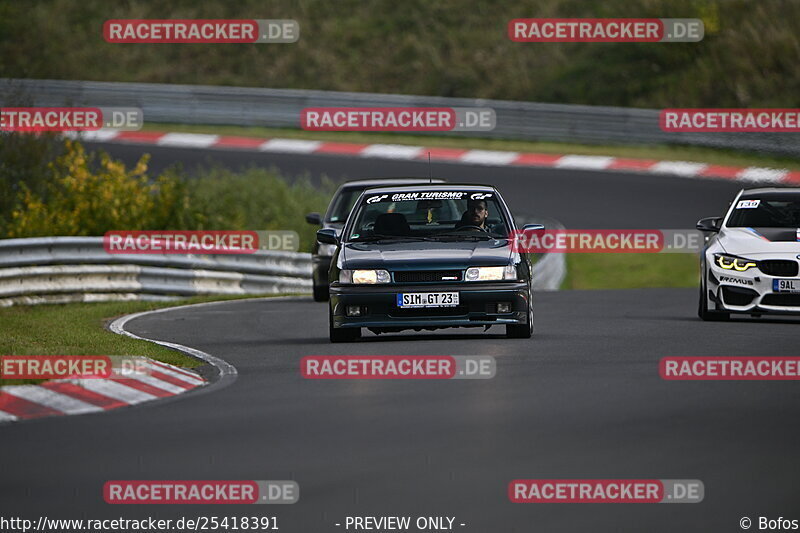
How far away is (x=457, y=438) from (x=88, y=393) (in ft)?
11.0

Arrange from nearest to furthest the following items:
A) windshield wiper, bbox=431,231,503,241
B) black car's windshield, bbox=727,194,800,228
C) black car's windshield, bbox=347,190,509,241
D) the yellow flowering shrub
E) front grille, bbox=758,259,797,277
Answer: windshield wiper, bbox=431,231,503,241 < black car's windshield, bbox=347,190,509,241 < front grille, bbox=758,259,797,277 < black car's windshield, bbox=727,194,800,228 < the yellow flowering shrub

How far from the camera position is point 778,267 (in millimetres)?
16891

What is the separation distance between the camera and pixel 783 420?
10.3m

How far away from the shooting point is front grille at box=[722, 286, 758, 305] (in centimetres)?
1700

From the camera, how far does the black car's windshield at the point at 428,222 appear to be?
618 inches

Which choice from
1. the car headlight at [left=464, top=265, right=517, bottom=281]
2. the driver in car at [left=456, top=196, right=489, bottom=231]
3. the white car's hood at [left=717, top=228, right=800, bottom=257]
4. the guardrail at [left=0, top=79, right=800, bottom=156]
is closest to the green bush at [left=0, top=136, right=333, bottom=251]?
the guardrail at [left=0, top=79, right=800, bottom=156]

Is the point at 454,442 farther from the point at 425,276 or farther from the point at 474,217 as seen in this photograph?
the point at 474,217

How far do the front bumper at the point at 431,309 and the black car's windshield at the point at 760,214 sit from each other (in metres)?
4.19

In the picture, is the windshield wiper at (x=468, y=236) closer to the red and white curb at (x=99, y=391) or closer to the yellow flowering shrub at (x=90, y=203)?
the red and white curb at (x=99, y=391)

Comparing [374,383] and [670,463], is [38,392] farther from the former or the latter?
[670,463]

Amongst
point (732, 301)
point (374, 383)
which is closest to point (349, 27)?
point (732, 301)

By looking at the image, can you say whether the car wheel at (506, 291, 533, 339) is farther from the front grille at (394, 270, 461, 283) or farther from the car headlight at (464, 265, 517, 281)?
the front grille at (394, 270, 461, 283)

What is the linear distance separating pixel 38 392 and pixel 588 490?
191 inches

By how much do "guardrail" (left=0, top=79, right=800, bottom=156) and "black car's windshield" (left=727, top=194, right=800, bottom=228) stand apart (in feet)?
61.8
